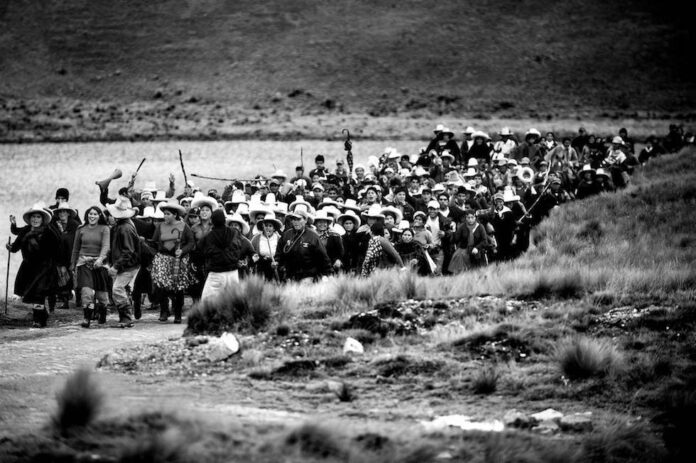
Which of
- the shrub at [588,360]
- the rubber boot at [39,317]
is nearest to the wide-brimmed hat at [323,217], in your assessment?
the rubber boot at [39,317]

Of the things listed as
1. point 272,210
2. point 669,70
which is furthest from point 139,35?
point 272,210

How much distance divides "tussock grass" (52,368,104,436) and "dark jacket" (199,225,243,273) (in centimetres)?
640

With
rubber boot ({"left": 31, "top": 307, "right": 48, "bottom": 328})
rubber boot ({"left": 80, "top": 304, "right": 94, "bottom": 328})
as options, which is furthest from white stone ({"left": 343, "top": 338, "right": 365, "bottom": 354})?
rubber boot ({"left": 31, "top": 307, "right": 48, "bottom": 328})

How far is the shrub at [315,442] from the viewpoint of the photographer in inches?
308

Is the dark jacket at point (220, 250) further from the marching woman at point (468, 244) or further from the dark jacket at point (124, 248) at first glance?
the marching woman at point (468, 244)

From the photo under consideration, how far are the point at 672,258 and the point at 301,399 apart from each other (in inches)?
430

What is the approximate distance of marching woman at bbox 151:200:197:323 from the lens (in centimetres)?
1614

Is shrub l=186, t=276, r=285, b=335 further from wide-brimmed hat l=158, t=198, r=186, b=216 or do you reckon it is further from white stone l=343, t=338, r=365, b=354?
wide-brimmed hat l=158, t=198, r=186, b=216

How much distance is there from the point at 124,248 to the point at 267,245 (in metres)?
2.67

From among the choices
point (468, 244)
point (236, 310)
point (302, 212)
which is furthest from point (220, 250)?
point (468, 244)

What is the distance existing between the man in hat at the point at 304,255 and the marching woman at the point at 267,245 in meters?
Result: 1.07

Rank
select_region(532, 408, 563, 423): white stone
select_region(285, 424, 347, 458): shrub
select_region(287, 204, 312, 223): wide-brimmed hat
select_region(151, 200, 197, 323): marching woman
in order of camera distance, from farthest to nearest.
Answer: select_region(151, 200, 197, 323): marching woman → select_region(287, 204, 312, 223): wide-brimmed hat → select_region(532, 408, 563, 423): white stone → select_region(285, 424, 347, 458): shrub

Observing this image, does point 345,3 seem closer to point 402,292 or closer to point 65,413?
point 402,292

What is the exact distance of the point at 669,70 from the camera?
6956cm
